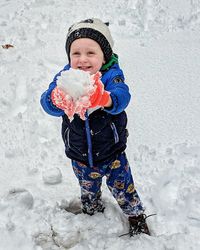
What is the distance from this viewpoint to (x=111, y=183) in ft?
8.64

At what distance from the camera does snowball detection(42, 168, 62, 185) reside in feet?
10.4

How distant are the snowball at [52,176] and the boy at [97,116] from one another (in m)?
0.50

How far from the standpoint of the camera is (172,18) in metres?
5.23

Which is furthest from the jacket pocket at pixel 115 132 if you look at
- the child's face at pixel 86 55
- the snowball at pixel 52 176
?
the snowball at pixel 52 176

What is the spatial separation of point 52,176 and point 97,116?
3.45 feet

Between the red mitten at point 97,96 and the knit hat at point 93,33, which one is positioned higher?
the knit hat at point 93,33

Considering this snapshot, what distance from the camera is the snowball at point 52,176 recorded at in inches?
125

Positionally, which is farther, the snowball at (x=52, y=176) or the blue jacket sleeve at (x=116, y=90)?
the snowball at (x=52, y=176)

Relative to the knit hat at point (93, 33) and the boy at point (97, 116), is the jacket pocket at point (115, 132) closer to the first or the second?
the boy at point (97, 116)

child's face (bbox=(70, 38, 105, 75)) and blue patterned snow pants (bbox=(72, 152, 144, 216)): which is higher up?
child's face (bbox=(70, 38, 105, 75))

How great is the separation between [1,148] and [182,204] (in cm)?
166

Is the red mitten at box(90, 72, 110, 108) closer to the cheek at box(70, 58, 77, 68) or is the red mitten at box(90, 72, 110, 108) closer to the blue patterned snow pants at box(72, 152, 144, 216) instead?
the cheek at box(70, 58, 77, 68)

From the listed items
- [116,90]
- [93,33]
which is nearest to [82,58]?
[93,33]

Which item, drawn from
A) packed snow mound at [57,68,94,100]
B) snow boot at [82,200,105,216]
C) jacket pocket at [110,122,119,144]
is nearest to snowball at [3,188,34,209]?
snow boot at [82,200,105,216]
